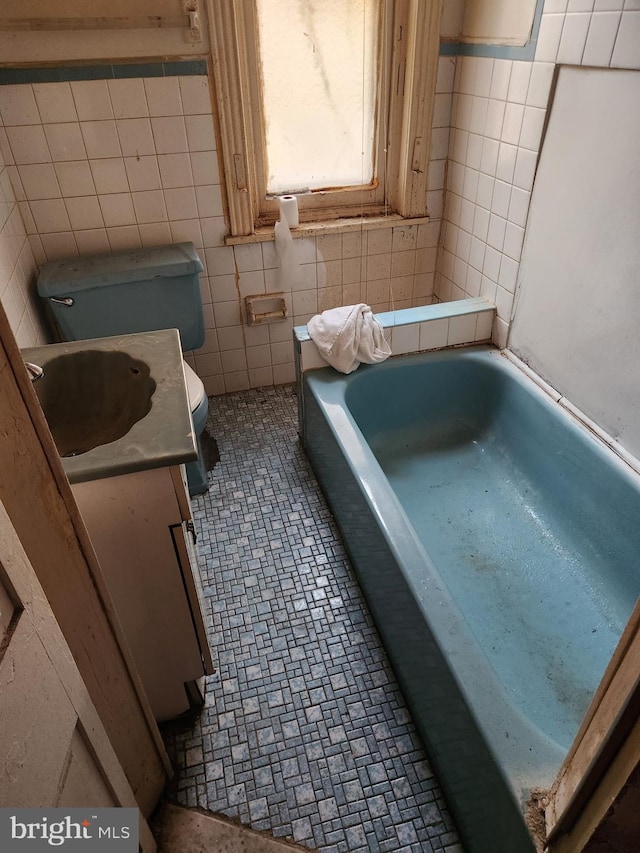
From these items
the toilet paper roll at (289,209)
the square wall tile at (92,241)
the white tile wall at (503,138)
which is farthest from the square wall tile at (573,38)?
the square wall tile at (92,241)

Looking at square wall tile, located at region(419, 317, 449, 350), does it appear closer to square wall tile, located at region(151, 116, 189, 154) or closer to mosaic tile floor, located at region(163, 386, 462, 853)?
mosaic tile floor, located at region(163, 386, 462, 853)

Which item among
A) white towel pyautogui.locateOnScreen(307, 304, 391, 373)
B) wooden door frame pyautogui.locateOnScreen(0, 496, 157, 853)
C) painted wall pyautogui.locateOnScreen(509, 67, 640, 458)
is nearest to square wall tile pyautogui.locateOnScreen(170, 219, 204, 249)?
white towel pyautogui.locateOnScreen(307, 304, 391, 373)

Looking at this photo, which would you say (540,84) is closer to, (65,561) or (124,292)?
(124,292)

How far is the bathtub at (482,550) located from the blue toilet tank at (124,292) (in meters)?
0.61

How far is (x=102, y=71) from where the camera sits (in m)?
2.03

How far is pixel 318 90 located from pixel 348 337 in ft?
3.55

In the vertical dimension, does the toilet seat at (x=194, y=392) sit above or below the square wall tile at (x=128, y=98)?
below

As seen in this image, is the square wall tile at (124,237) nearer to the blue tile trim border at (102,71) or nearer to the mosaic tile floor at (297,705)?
the blue tile trim border at (102,71)

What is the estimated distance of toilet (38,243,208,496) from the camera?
6.93 ft

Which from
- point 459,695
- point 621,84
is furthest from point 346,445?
point 621,84

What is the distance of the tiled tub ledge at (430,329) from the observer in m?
2.25

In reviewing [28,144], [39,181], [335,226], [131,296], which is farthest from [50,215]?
[335,226]

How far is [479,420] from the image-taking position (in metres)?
2.42

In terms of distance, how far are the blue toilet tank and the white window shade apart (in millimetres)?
640
